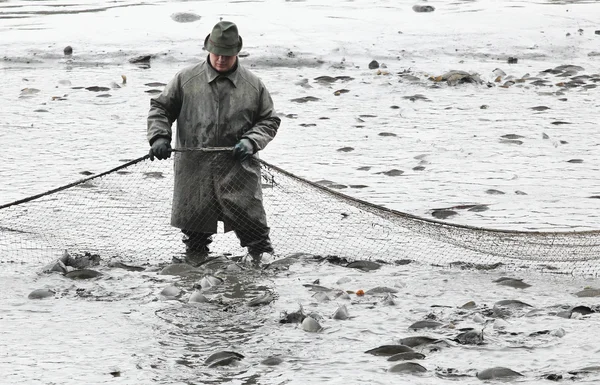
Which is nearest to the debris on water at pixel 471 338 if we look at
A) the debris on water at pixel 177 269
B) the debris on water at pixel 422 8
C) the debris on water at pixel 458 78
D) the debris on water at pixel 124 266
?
the debris on water at pixel 177 269

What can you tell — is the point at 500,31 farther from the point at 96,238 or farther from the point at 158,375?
the point at 158,375

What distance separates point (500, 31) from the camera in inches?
632

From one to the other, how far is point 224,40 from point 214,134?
0.62 meters

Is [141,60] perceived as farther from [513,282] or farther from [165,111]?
[513,282]

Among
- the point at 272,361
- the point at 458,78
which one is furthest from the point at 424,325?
the point at 458,78

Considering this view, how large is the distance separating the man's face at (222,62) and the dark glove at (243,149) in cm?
48

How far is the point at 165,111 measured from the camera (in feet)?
21.7

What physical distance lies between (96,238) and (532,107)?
6564 mm

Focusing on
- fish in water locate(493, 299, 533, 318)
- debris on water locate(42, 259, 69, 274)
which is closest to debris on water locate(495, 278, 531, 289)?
fish in water locate(493, 299, 533, 318)

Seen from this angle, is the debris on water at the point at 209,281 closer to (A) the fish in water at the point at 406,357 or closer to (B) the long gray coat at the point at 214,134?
(B) the long gray coat at the point at 214,134

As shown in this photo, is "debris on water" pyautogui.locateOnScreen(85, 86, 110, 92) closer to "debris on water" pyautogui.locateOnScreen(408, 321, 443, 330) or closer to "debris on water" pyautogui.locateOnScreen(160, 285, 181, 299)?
"debris on water" pyautogui.locateOnScreen(160, 285, 181, 299)

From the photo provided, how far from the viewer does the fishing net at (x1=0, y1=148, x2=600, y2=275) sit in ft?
21.3

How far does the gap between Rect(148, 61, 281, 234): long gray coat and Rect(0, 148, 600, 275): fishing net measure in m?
0.05

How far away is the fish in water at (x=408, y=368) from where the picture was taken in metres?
4.92
